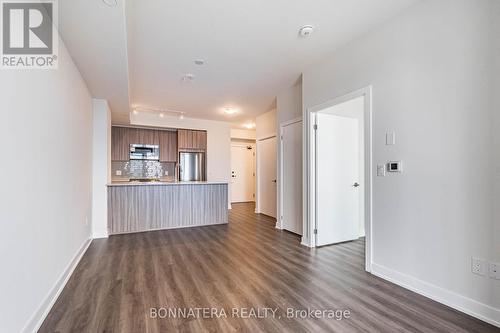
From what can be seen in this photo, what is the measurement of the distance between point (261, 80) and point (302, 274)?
3058mm

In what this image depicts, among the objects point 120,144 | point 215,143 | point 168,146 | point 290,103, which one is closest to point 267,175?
point 215,143

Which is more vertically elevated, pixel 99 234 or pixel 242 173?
pixel 242 173

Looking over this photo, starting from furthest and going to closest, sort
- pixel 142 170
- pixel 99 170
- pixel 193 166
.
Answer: pixel 193 166
pixel 142 170
pixel 99 170

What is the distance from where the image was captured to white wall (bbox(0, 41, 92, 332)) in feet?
4.52

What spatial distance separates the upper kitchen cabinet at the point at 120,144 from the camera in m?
6.17

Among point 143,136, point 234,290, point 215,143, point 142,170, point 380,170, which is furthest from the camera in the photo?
point 215,143

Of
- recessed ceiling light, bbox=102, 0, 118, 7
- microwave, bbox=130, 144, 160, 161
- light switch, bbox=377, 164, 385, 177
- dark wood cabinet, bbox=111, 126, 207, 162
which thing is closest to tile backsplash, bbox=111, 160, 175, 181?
microwave, bbox=130, 144, 160, 161

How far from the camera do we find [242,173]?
28.9ft

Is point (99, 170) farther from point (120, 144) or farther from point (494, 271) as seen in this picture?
point (494, 271)

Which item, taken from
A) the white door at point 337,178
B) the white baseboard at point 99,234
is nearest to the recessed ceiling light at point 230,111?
the white door at point 337,178

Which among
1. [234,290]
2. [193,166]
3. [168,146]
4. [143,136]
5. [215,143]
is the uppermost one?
[143,136]

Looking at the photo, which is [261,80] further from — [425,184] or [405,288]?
[405,288]

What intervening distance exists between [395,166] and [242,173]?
21.9ft

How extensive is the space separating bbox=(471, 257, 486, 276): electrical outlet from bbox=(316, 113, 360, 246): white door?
1.83 metres
